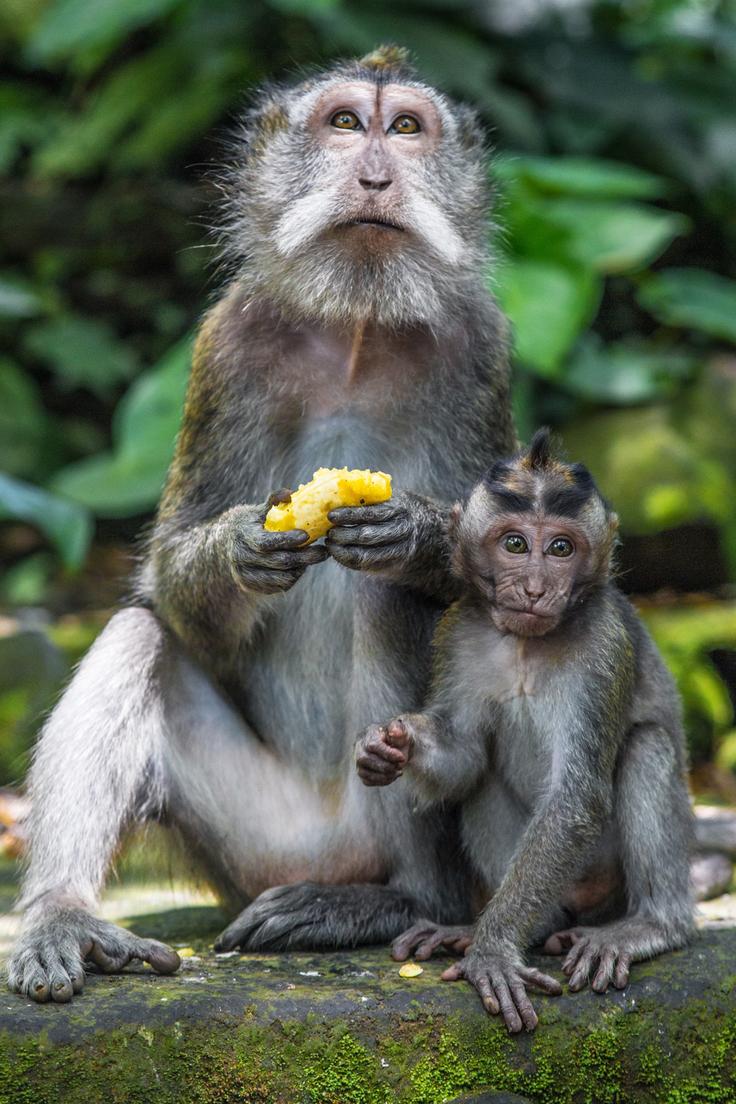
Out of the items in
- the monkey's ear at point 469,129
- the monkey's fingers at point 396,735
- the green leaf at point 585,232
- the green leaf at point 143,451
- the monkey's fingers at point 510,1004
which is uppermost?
the green leaf at point 585,232

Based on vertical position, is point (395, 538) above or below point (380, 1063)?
above

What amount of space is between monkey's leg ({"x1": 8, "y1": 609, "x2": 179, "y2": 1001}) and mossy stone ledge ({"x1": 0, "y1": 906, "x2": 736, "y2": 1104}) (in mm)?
186

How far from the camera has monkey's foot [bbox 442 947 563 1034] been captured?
416 centimetres

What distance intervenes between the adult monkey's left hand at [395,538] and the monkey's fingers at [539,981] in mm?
1314

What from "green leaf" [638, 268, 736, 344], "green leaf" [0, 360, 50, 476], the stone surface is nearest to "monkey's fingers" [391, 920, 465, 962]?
the stone surface

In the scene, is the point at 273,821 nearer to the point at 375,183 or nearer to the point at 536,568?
the point at 536,568

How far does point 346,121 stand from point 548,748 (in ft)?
7.50

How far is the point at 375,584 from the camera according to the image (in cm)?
500

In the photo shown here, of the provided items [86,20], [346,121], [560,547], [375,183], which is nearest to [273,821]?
[560,547]

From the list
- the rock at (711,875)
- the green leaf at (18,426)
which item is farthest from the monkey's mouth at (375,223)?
the green leaf at (18,426)

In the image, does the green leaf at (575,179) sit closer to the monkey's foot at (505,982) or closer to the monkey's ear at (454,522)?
the monkey's ear at (454,522)

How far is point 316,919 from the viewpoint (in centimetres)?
484

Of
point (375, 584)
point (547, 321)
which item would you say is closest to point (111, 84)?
point (547, 321)

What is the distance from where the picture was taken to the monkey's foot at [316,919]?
4.80 metres
